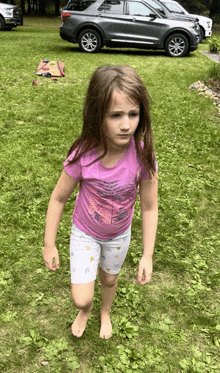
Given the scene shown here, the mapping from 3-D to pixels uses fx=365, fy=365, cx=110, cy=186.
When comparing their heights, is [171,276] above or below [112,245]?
below

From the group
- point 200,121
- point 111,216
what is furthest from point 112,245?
point 200,121

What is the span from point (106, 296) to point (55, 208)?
872mm

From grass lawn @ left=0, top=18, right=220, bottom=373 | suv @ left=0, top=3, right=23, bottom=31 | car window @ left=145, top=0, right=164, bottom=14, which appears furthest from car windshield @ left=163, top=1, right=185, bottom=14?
suv @ left=0, top=3, right=23, bottom=31

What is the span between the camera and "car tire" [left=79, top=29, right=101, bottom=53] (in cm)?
1233

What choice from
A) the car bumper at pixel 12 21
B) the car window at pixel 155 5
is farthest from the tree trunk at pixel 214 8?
the car window at pixel 155 5

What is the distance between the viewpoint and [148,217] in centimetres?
204

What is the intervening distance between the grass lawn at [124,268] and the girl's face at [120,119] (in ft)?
1.69

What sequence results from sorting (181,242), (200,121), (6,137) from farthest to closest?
(200,121) < (6,137) < (181,242)

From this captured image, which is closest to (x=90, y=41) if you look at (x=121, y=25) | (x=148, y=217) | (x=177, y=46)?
(x=121, y=25)

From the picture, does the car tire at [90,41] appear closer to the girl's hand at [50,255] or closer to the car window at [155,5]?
the car window at [155,5]

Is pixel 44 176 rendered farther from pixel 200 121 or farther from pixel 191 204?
pixel 200 121

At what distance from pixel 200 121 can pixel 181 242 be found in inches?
147

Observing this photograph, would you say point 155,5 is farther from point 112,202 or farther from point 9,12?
point 112,202

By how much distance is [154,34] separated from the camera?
40.4 feet
